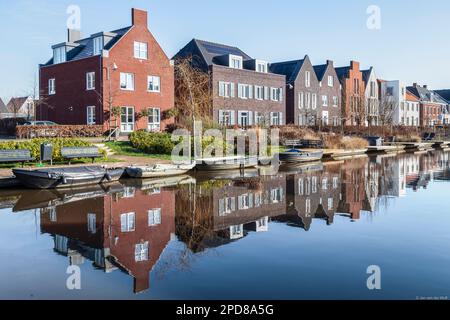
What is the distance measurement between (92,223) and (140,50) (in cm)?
2849

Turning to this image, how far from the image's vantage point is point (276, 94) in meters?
50.5

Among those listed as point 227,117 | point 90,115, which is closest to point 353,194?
point 90,115

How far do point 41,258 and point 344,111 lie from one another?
190ft

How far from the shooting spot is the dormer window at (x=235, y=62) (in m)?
45.3

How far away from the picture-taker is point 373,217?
11.8 metres

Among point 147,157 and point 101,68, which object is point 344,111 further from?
point 147,157

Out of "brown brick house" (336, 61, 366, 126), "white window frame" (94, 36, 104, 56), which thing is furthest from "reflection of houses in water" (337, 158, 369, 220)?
"brown brick house" (336, 61, 366, 126)

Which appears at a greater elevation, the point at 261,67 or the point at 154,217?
the point at 261,67

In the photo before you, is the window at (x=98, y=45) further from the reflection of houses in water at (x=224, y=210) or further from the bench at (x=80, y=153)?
the reflection of houses in water at (x=224, y=210)

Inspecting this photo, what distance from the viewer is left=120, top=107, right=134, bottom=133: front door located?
117 feet

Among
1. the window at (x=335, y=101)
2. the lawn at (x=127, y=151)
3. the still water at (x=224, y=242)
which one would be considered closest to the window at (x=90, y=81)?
the lawn at (x=127, y=151)

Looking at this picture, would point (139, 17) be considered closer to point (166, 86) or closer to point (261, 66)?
point (166, 86)

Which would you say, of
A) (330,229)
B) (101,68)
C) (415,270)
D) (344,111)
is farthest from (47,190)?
(344,111)

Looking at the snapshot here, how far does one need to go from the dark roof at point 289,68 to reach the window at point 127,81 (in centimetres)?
2279
